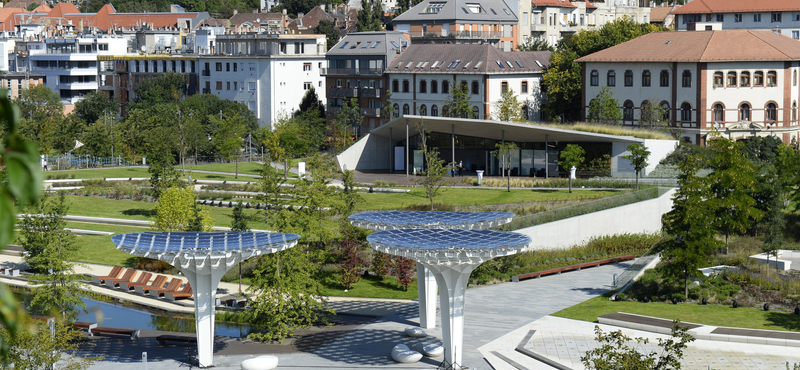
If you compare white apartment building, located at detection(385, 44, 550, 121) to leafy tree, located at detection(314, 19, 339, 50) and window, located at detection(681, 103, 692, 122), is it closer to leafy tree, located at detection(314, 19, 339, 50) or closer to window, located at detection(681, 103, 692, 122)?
window, located at detection(681, 103, 692, 122)

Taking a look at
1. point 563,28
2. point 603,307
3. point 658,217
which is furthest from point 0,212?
point 563,28

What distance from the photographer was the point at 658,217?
4938cm

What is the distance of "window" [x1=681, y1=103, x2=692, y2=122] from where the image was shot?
7305 cm

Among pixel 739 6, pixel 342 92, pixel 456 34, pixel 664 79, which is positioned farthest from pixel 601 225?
pixel 739 6

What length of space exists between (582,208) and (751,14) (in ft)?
229

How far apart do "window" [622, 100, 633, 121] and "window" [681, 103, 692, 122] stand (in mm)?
4515

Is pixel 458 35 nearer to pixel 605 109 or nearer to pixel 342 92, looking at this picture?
pixel 342 92

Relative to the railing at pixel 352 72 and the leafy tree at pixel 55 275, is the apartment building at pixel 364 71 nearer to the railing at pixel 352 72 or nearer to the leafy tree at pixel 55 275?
the railing at pixel 352 72

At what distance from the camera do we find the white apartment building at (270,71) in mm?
105812

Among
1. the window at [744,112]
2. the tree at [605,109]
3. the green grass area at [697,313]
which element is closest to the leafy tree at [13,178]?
the green grass area at [697,313]

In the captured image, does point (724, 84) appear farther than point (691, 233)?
Yes

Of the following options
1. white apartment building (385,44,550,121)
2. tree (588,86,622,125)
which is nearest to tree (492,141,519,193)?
tree (588,86,622,125)

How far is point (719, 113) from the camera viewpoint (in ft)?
237

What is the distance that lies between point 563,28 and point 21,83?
75928mm
